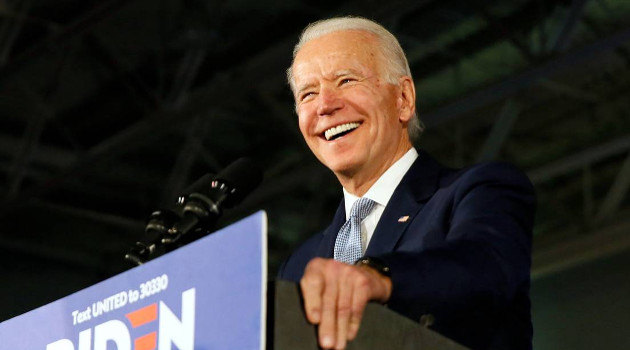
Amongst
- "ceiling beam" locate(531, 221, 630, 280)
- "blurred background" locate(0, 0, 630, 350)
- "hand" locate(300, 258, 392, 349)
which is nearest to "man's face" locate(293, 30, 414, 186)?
"hand" locate(300, 258, 392, 349)

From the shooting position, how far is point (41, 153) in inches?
323

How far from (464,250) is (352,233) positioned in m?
0.45

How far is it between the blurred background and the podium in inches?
186

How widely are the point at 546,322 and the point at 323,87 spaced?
22.3ft

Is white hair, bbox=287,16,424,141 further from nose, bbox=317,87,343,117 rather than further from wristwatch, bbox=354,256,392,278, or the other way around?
wristwatch, bbox=354,256,392,278

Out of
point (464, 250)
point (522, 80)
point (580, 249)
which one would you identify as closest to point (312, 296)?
point (464, 250)

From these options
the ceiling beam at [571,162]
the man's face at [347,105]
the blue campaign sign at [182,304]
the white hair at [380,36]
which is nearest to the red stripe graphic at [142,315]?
the blue campaign sign at [182,304]

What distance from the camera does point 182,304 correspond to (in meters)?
1.15

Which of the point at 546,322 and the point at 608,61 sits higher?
the point at 608,61

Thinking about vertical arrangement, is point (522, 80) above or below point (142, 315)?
above

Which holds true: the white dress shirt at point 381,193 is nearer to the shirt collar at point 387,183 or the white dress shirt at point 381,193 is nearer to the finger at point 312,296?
the shirt collar at point 387,183

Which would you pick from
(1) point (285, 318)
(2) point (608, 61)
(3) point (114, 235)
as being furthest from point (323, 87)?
(3) point (114, 235)

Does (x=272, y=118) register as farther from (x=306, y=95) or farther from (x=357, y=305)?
(x=357, y=305)

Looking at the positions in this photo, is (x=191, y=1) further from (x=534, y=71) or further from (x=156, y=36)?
(x=534, y=71)
